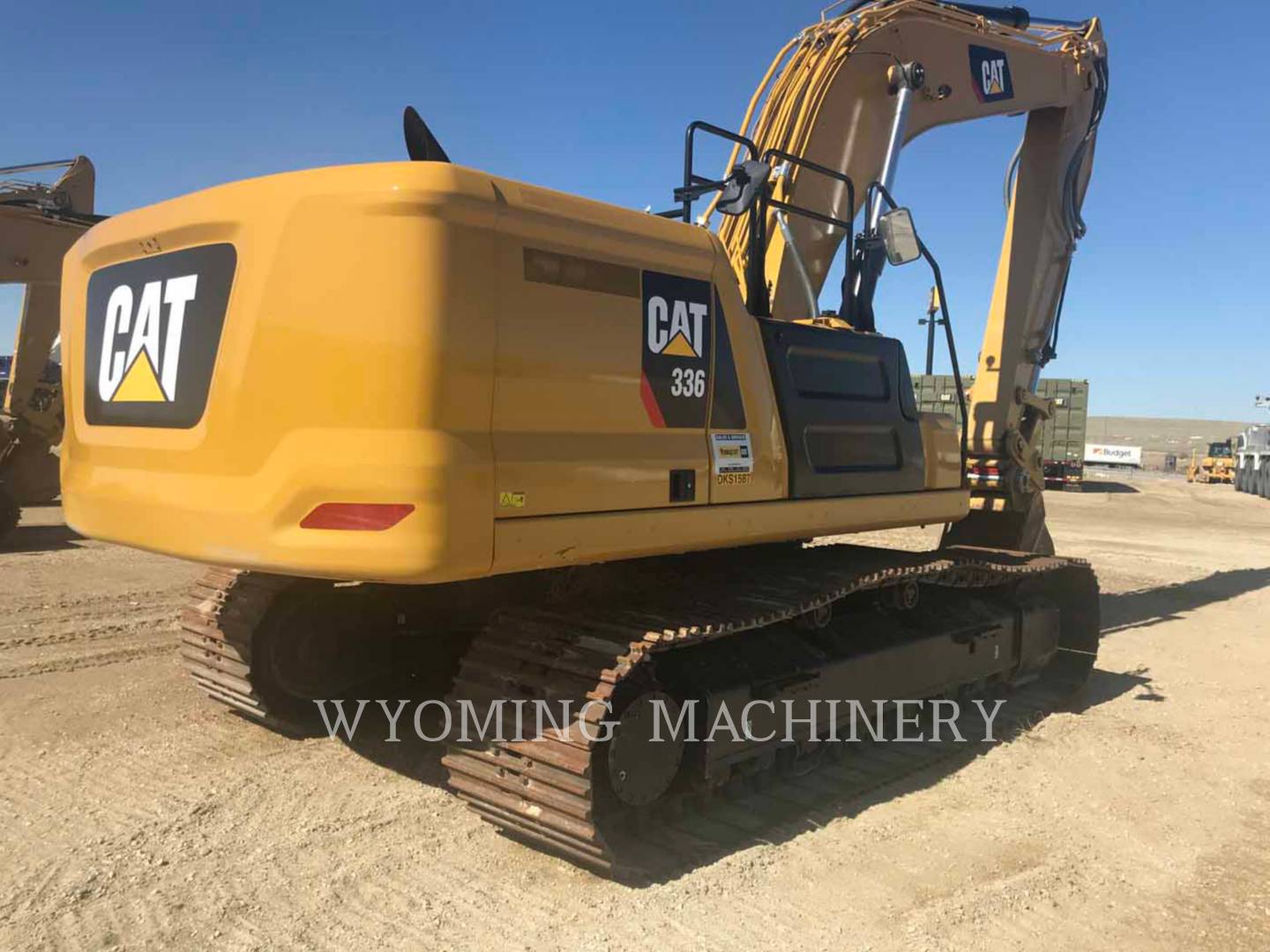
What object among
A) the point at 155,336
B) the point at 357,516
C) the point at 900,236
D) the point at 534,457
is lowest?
the point at 357,516

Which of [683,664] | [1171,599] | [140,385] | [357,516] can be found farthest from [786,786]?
[1171,599]

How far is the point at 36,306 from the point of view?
1247cm

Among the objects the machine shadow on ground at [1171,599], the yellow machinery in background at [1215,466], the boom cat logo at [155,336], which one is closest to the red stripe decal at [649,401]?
the boom cat logo at [155,336]

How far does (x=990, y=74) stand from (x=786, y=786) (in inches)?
212

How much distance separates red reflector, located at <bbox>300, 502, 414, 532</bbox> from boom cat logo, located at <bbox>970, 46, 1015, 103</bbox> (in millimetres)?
5869

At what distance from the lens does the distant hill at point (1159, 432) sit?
91.9 meters

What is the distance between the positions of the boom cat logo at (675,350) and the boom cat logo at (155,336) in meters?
1.48

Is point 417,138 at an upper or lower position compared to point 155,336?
upper

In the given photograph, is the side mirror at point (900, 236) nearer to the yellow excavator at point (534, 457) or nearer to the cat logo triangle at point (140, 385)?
the yellow excavator at point (534, 457)

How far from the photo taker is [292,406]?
317 cm

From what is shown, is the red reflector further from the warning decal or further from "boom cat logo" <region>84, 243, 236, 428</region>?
the warning decal

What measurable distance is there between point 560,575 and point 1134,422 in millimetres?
143642

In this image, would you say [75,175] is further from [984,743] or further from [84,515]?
[984,743]

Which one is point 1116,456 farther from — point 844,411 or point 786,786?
point 786,786
